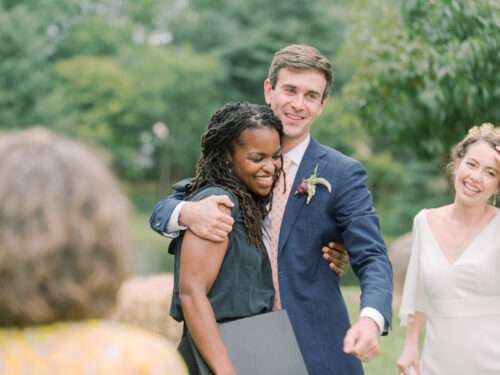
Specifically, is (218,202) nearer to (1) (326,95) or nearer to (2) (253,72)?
(1) (326,95)

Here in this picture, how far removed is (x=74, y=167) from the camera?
135cm

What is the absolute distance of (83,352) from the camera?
1.32 m

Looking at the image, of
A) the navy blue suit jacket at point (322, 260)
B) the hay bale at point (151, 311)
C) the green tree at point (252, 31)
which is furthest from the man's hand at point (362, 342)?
the green tree at point (252, 31)

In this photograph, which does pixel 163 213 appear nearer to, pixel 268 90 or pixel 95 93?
pixel 268 90

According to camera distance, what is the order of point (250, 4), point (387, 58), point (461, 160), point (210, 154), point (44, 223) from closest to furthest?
point (44, 223) → point (210, 154) → point (461, 160) → point (387, 58) → point (250, 4)

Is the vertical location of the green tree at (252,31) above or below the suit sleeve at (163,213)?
above

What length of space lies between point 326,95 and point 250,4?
106ft

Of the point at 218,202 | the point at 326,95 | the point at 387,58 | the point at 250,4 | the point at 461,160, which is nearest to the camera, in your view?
the point at 218,202

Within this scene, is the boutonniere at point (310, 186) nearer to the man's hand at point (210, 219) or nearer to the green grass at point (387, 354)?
the man's hand at point (210, 219)

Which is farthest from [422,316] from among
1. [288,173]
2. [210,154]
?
[210,154]

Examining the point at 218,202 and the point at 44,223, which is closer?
the point at 44,223

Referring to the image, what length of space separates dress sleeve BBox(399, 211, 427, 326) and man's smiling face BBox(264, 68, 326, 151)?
0.90 m

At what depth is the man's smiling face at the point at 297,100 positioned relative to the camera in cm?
310

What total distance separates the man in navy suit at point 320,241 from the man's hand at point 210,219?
4.0 inches
